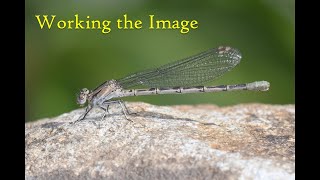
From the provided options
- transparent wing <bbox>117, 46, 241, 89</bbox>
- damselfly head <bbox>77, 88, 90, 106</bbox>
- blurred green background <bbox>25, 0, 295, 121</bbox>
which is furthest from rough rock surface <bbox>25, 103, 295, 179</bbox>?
blurred green background <bbox>25, 0, 295, 121</bbox>

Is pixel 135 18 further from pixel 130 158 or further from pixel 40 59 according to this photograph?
pixel 130 158

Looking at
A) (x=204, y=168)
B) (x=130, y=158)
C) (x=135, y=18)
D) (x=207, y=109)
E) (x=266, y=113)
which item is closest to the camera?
(x=204, y=168)

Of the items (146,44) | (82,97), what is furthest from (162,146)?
(146,44)

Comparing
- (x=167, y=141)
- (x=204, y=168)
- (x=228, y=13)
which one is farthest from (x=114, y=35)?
(x=204, y=168)

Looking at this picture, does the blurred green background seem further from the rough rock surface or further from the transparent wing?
the rough rock surface

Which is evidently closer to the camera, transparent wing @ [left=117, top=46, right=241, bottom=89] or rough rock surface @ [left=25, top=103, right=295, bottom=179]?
rough rock surface @ [left=25, top=103, right=295, bottom=179]

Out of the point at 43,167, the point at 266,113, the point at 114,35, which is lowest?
the point at 43,167
